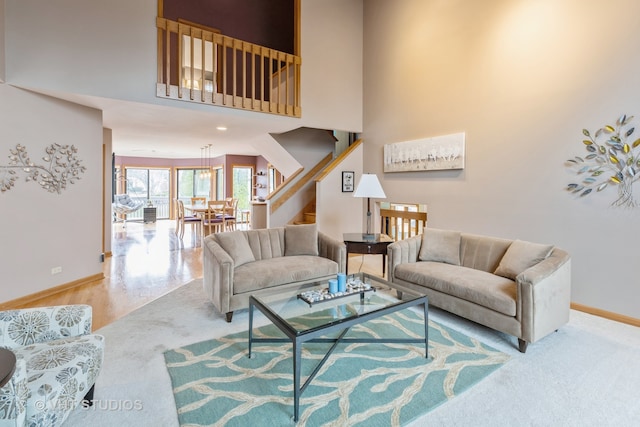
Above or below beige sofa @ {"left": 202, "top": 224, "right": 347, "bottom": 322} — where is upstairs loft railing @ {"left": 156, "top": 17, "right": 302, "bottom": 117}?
above

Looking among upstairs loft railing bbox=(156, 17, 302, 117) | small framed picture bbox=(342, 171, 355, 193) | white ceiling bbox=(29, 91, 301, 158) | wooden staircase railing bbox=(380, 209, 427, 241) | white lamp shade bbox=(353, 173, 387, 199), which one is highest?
upstairs loft railing bbox=(156, 17, 302, 117)

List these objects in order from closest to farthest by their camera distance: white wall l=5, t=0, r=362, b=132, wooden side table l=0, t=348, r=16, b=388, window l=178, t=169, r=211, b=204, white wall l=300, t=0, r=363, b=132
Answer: wooden side table l=0, t=348, r=16, b=388 → white wall l=5, t=0, r=362, b=132 → white wall l=300, t=0, r=363, b=132 → window l=178, t=169, r=211, b=204

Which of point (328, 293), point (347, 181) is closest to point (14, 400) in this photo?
point (328, 293)

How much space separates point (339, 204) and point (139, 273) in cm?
337

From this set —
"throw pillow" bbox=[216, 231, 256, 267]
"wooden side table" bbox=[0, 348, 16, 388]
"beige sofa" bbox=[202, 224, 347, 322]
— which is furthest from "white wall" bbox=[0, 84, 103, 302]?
"wooden side table" bbox=[0, 348, 16, 388]

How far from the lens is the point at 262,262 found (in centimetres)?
344

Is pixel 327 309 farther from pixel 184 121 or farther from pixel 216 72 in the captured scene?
pixel 184 121

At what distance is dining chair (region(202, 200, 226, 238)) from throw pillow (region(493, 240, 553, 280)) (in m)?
5.81

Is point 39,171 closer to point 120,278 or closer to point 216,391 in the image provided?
point 120,278

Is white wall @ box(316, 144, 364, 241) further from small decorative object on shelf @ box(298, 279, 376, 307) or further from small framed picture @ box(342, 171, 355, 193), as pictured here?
small decorative object on shelf @ box(298, 279, 376, 307)

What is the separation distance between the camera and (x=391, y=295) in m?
2.61

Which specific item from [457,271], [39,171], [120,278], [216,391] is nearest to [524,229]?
[457,271]

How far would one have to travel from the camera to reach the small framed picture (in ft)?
19.4

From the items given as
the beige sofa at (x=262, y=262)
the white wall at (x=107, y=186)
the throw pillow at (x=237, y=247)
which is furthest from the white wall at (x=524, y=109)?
the white wall at (x=107, y=186)
